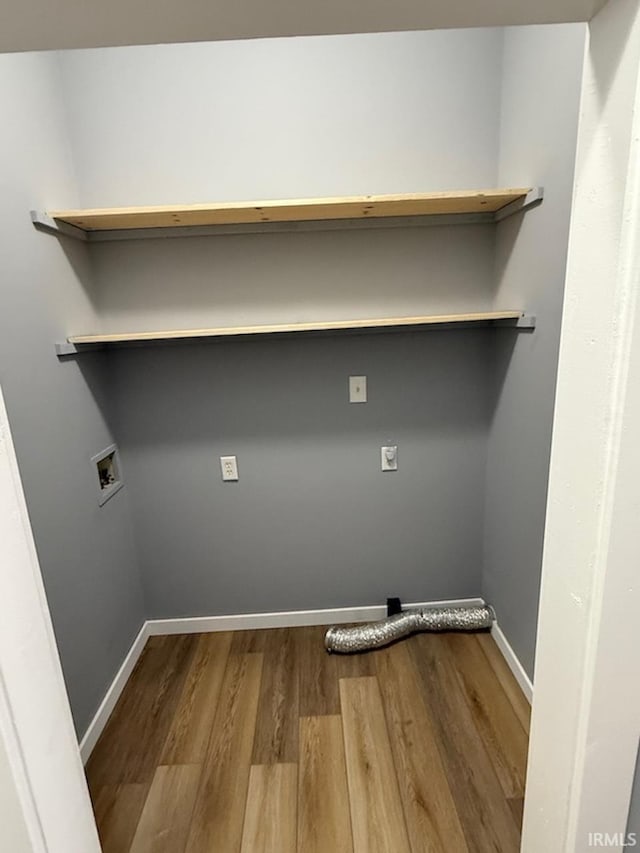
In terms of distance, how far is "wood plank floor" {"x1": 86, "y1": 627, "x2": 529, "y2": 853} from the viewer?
1371 mm

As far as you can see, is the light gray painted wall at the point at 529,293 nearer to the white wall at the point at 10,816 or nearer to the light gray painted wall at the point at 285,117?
the light gray painted wall at the point at 285,117

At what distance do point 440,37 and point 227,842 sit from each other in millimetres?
2834

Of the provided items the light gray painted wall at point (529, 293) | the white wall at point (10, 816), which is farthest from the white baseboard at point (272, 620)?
the white wall at point (10, 816)

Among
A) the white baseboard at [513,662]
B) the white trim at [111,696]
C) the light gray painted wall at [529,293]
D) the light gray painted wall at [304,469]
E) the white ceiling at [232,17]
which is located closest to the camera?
the white ceiling at [232,17]

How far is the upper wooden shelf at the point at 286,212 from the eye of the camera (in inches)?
60.5

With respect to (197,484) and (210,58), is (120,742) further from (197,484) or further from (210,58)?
(210,58)

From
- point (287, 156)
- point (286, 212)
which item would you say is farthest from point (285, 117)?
point (286, 212)

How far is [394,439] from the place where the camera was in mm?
2068

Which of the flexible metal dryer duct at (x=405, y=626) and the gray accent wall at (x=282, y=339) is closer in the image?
the gray accent wall at (x=282, y=339)

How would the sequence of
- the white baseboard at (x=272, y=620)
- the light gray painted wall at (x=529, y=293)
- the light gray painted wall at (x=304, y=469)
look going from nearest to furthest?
the light gray painted wall at (x=529, y=293) → the light gray painted wall at (x=304, y=469) → the white baseboard at (x=272, y=620)

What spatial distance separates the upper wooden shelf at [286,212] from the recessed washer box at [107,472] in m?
0.87

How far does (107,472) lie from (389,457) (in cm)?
125

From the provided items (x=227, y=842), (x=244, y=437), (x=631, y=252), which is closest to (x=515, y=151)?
(x=631, y=252)

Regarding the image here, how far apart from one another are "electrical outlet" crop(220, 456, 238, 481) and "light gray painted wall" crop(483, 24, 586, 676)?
1.17m
